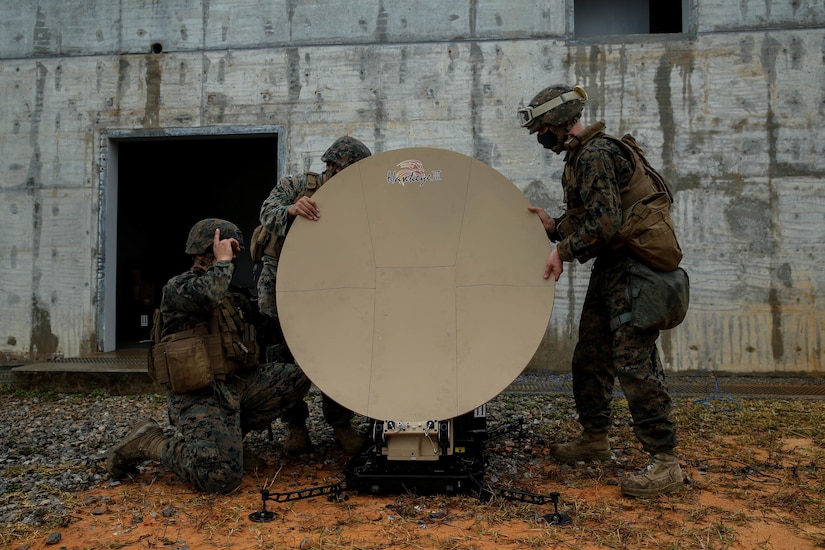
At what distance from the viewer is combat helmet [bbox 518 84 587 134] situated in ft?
9.80

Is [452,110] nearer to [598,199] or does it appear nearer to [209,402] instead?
[598,199]

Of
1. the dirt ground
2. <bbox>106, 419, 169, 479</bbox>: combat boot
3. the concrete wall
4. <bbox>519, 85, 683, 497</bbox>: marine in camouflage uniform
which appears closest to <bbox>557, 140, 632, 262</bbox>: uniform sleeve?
<bbox>519, 85, 683, 497</bbox>: marine in camouflage uniform

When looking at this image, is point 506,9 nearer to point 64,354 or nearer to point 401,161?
point 401,161

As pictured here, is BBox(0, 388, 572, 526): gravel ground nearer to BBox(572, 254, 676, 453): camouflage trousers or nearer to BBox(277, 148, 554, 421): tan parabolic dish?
BBox(572, 254, 676, 453): camouflage trousers

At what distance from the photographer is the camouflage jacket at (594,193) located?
2787 mm

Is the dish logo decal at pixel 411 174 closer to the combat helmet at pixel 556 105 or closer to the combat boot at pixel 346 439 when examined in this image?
the combat helmet at pixel 556 105

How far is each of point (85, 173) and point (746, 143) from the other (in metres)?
6.37

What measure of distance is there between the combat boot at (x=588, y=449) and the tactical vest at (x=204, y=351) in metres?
1.74

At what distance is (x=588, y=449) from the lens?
10.9 ft

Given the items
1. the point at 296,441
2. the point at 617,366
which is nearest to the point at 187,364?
the point at 296,441

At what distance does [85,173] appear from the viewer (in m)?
6.25

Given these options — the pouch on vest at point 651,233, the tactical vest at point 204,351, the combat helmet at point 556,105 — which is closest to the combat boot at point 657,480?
the pouch on vest at point 651,233

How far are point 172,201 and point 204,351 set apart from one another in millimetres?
7959

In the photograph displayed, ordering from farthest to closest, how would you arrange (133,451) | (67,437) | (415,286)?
(67,437) < (133,451) < (415,286)
